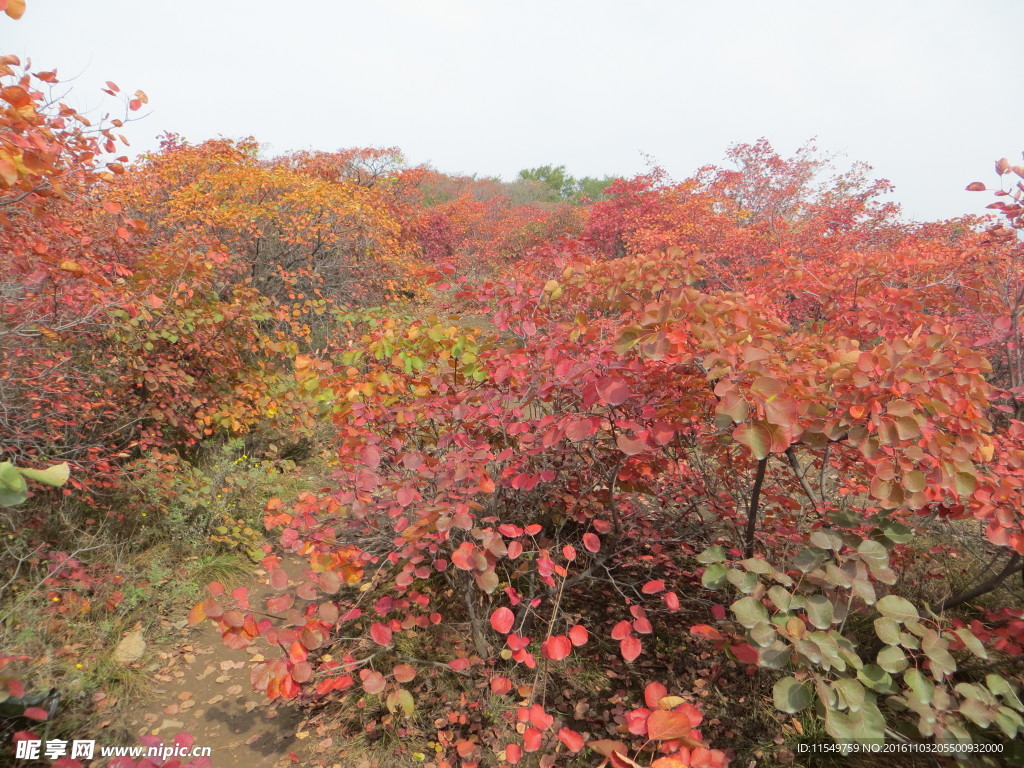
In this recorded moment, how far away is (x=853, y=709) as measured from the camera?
52.4 inches

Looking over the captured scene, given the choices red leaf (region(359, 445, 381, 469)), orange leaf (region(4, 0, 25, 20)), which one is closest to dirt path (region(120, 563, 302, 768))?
red leaf (region(359, 445, 381, 469))

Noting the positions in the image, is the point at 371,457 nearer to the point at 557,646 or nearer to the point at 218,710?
the point at 557,646

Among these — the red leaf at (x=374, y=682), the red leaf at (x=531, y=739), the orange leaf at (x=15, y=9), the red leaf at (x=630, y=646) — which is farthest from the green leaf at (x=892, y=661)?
the orange leaf at (x=15, y=9)

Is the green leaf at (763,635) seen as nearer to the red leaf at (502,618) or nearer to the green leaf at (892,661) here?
the green leaf at (892,661)

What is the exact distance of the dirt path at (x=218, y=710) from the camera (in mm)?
2635

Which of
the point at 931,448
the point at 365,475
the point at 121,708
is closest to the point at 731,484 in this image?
the point at 931,448

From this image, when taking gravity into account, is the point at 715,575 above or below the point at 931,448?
below

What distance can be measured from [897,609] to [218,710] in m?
3.71

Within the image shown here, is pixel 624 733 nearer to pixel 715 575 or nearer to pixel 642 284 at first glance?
pixel 715 575

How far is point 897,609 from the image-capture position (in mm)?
1445

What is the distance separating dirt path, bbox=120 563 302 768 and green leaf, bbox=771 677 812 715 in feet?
8.77

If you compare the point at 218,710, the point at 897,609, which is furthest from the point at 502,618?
the point at 218,710

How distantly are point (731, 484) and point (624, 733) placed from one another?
1.55 meters

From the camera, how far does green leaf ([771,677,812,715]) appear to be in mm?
1318
